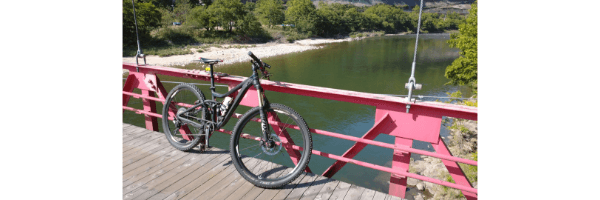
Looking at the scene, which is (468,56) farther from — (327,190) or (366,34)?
(366,34)

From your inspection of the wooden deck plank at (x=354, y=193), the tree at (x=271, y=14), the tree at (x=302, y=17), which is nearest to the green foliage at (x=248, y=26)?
the tree at (x=302, y=17)

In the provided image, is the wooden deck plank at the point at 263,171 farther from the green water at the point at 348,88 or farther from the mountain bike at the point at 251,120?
the green water at the point at 348,88

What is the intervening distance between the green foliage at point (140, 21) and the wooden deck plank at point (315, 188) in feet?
124

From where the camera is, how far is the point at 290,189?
273 cm

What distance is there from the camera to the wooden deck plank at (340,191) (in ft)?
8.57

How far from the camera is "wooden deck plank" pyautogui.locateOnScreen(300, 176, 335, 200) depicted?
2624 millimetres

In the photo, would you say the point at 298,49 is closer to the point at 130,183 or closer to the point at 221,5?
the point at 221,5

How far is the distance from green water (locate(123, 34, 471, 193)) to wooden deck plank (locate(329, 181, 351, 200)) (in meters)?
6.75

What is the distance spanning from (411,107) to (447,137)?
1074cm

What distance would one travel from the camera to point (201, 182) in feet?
9.37

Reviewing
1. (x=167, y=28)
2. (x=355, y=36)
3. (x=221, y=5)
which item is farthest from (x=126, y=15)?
(x=355, y=36)

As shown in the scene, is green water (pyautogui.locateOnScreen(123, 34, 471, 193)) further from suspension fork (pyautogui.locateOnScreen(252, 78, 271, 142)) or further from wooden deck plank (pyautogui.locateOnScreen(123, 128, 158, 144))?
suspension fork (pyautogui.locateOnScreen(252, 78, 271, 142))

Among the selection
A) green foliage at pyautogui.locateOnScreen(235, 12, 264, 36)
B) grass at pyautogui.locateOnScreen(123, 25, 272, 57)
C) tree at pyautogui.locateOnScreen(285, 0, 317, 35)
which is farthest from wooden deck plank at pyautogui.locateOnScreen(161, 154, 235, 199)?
tree at pyautogui.locateOnScreen(285, 0, 317, 35)

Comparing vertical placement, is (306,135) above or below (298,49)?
below
